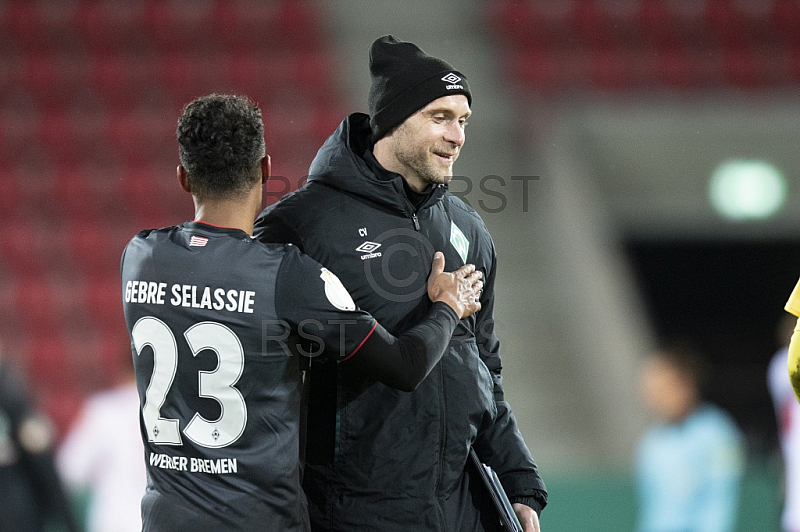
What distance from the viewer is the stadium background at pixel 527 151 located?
24.0 feet

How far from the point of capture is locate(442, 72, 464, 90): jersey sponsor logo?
2.72 m

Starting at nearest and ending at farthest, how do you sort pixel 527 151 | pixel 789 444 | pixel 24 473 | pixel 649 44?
pixel 24 473, pixel 789 444, pixel 527 151, pixel 649 44

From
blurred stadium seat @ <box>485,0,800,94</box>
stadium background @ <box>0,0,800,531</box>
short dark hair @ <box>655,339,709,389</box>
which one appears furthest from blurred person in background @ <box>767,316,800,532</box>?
blurred stadium seat @ <box>485,0,800,94</box>

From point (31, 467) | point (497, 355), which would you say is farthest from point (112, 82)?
point (497, 355)

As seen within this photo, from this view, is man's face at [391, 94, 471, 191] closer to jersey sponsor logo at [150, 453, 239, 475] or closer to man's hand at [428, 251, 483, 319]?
man's hand at [428, 251, 483, 319]

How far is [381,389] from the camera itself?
2582 mm

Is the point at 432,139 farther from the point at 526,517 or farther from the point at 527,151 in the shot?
the point at 527,151

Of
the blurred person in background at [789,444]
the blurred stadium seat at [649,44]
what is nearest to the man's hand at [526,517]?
the blurred person in background at [789,444]

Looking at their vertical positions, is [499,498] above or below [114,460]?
above

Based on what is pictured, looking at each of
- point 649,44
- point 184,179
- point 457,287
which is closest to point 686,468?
point 457,287

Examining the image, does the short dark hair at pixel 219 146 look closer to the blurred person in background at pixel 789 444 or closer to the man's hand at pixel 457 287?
the man's hand at pixel 457 287

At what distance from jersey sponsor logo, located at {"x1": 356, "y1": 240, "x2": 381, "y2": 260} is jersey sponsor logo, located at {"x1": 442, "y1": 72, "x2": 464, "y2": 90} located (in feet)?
1.52

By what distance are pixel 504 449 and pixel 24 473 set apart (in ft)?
9.36

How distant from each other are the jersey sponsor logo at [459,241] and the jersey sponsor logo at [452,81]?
1.18 feet
